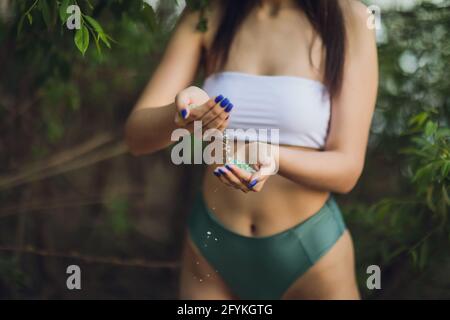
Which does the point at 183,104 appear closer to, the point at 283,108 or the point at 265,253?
the point at 283,108

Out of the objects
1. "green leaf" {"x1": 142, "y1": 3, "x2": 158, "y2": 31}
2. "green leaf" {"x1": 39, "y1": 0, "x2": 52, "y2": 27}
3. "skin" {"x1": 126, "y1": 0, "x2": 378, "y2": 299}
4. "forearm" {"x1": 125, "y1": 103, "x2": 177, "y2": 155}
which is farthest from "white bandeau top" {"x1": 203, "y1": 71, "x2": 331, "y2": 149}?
"green leaf" {"x1": 39, "y1": 0, "x2": 52, "y2": 27}

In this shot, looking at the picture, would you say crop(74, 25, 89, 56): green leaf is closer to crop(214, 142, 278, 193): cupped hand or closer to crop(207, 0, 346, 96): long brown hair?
crop(207, 0, 346, 96): long brown hair

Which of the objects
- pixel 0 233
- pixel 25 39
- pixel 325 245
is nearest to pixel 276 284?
pixel 325 245

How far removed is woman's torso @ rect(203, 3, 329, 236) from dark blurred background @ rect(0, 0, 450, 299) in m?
0.12

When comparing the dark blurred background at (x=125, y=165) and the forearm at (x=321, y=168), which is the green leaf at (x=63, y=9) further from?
the forearm at (x=321, y=168)

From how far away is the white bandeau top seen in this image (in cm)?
149

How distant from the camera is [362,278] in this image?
100.0 inches

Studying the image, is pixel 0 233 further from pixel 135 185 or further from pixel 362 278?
pixel 362 278

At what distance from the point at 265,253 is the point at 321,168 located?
0.20 meters

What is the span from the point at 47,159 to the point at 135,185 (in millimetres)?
674

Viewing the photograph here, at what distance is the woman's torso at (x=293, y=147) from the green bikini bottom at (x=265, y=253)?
17 mm

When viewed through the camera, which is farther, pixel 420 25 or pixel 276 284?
pixel 420 25

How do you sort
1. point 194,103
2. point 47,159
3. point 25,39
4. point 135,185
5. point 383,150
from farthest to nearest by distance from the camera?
point 135,185
point 47,159
point 383,150
point 25,39
point 194,103

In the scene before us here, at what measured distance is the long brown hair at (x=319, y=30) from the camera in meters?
1.52
